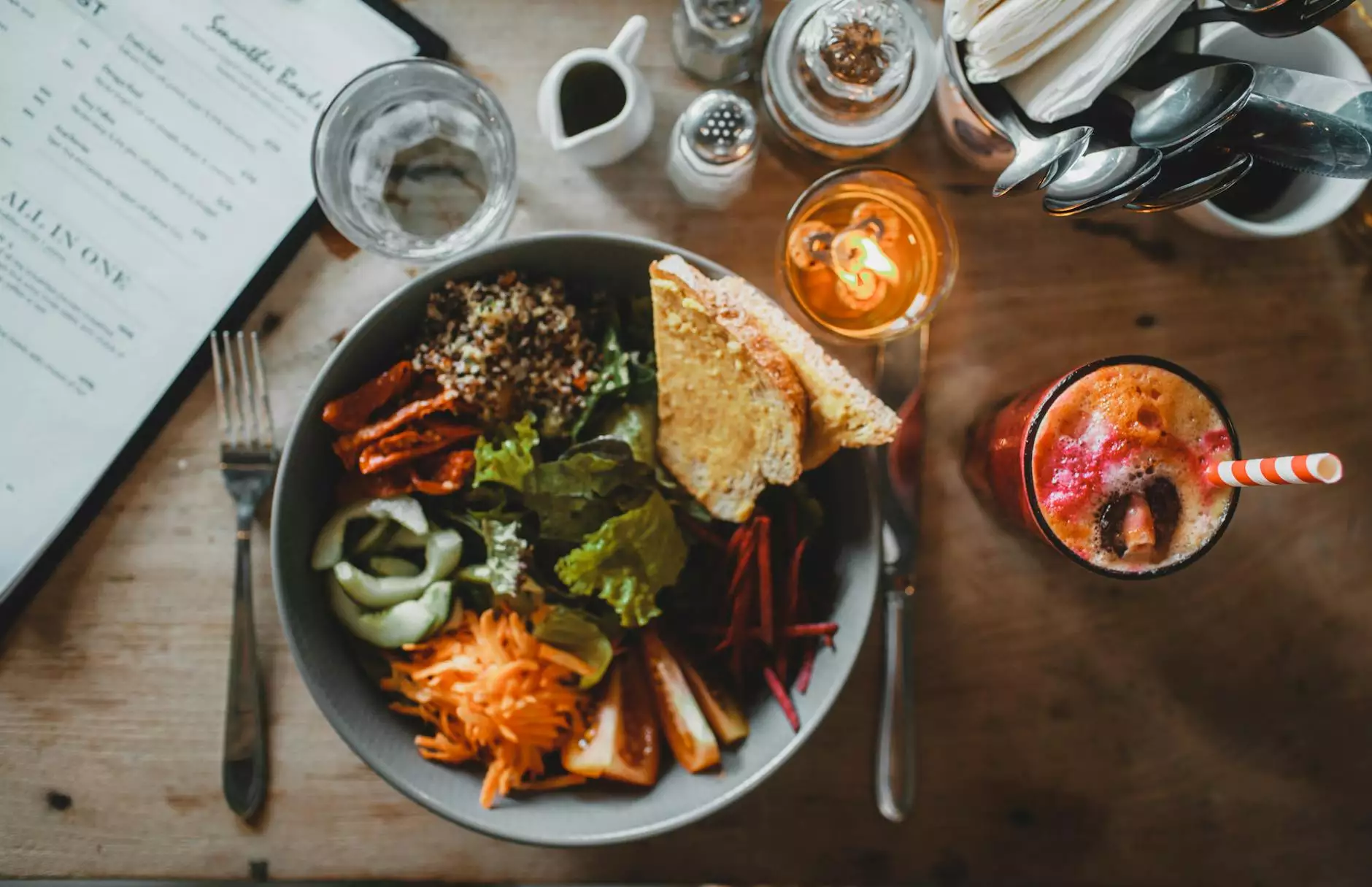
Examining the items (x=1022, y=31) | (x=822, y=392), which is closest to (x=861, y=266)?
(x=822, y=392)

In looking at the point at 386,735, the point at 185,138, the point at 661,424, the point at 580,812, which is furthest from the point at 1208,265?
the point at 185,138

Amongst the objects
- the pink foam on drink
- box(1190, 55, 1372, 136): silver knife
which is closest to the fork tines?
the pink foam on drink

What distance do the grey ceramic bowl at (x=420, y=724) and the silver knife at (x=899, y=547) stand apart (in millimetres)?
109

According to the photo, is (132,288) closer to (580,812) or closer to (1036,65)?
(580,812)

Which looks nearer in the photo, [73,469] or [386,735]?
[386,735]

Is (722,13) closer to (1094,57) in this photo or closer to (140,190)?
(1094,57)

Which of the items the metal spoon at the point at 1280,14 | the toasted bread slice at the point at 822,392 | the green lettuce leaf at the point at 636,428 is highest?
the metal spoon at the point at 1280,14

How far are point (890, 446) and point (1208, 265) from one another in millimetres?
506

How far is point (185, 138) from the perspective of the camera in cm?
116

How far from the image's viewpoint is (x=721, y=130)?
1093 millimetres

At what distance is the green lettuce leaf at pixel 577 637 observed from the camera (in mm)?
1085

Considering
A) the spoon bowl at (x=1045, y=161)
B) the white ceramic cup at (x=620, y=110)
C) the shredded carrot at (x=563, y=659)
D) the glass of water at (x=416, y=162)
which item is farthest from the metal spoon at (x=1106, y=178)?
the shredded carrot at (x=563, y=659)

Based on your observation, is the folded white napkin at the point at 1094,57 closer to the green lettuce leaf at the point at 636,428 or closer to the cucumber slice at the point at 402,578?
the green lettuce leaf at the point at 636,428

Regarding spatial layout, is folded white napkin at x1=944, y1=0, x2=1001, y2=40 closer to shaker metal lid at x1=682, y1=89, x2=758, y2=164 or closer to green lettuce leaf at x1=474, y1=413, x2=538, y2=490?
shaker metal lid at x1=682, y1=89, x2=758, y2=164
